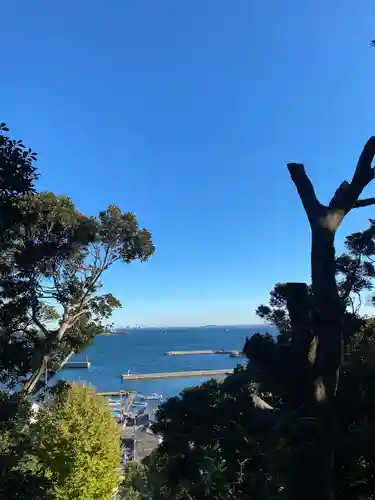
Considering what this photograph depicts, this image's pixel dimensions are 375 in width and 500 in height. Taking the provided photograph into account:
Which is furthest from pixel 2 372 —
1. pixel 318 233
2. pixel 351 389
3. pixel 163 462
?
pixel 318 233

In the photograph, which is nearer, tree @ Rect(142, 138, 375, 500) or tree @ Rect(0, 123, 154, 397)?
tree @ Rect(142, 138, 375, 500)

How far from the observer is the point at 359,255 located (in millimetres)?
12203

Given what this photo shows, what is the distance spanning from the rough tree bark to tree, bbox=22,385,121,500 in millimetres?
6627

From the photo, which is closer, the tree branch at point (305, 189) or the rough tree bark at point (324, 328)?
the rough tree bark at point (324, 328)

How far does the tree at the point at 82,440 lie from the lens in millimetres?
8414

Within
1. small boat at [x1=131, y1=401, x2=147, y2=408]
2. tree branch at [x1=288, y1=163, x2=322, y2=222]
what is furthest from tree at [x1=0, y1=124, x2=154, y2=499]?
small boat at [x1=131, y1=401, x2=147, y2=408]

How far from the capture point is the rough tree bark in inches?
92.9

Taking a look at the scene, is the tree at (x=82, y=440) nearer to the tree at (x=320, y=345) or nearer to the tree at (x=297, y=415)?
the tree at (x=297, y=415)

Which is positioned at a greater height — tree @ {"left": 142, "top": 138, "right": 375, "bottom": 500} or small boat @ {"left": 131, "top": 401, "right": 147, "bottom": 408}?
tree @ {"left": 142, "top": 138, "right": 375, "bottom": 500}

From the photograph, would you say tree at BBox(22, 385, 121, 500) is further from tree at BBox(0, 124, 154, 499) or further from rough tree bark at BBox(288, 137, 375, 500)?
rough tree bark at BBox(288, 137, 375, 500)

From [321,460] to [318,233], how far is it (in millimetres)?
1472

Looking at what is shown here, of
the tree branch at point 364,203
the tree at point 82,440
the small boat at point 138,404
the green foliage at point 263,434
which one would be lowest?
the small boat at point 138,404

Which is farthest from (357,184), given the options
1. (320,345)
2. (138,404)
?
(138,404)

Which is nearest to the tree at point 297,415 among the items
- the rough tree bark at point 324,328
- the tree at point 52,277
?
the rough tree bark at point 324,328
